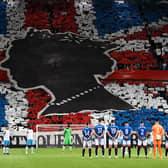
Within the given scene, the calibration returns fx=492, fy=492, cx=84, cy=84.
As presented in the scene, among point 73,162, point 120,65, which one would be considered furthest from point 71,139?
point 73,162

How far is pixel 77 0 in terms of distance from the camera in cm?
4803

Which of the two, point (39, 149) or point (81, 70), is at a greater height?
point (81, 70)

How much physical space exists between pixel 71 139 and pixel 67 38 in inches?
468

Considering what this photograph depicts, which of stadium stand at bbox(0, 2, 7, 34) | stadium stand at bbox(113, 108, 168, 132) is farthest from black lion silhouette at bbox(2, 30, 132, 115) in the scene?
stadium stand at bbox(0, 2, 7, 34)

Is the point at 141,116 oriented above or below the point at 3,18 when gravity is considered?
below

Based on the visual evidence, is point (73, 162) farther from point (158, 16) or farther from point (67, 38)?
point (158, 16)

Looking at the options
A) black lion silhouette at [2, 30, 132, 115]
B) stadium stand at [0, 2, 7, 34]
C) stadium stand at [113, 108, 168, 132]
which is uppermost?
stadium stand at [0, 2, 7, 34]

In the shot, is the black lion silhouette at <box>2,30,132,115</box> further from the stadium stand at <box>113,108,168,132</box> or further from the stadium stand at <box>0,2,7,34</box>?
the stadium stand at <box>0,2,7,34</box>

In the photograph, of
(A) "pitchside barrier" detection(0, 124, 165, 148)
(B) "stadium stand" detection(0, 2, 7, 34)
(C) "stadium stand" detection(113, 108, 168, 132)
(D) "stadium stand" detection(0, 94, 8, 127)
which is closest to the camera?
(A) "pitchside barrier" detection(0, 124, 165, 148)

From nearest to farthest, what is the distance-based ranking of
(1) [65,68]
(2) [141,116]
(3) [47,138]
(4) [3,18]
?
1. (3) [47,138]
2. (2) [141,116]
3. (1) [65,68]
4. (4) [3,18]

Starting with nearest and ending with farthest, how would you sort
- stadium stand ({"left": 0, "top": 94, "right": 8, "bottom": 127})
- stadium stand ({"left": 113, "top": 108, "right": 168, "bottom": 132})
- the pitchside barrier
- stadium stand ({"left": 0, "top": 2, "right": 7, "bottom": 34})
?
the pitchside barrier → stadium stand ({"left": 0, "top": 94, "right": 8, "bottom": 127}) → stadium stand ({"left": 113, "top": 108, "right": 168, "bottom": 132}) → stadium stand ({"left": 0, "top": 2, "right": 7, "bottom": 34})

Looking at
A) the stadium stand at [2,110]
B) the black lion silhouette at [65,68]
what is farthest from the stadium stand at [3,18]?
the stadium stand at [2,110]

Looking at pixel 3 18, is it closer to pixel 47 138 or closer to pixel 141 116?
pixel 47 138

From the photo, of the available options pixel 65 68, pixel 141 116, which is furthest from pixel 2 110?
pixel 141 116
